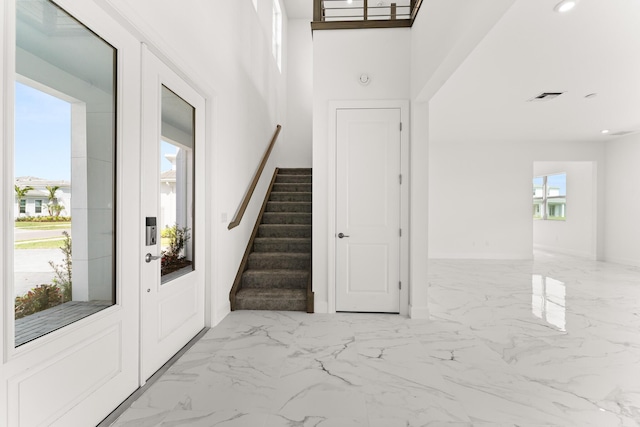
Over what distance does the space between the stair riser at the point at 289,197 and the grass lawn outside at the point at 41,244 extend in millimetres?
4144

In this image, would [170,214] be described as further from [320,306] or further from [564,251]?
[564,251]

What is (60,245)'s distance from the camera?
1595mm

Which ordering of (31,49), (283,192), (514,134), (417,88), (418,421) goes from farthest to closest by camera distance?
(514,134), (283,192), (417,88), (418,421), (31,49)

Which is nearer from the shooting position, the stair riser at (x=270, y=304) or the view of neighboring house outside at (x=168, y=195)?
the view of neighboring house outside at (x=168, y=195)

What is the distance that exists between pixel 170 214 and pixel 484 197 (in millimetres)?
7383

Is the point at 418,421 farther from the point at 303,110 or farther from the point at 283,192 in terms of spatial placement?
the point at 303,110

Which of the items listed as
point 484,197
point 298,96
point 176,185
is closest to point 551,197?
point 484,197

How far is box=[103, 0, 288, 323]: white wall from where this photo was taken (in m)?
2.28

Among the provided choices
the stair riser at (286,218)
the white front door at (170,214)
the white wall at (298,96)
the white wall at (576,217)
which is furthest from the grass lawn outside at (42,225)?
the white wall at (576,217)

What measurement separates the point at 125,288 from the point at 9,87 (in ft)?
3.80

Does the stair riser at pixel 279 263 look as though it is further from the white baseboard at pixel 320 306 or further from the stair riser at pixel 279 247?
the white baseboard at pixel 320 306

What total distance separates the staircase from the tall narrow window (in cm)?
201

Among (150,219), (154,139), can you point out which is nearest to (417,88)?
(154,139)

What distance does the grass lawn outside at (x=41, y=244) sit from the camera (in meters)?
1.37
